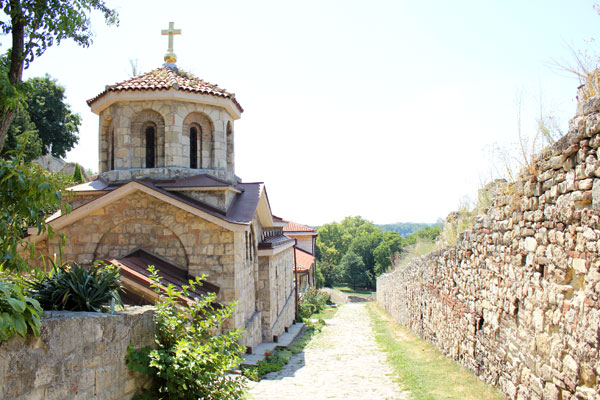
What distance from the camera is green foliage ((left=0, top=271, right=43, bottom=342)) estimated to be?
10.3 ft

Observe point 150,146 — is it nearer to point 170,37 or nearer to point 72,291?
point 170,37

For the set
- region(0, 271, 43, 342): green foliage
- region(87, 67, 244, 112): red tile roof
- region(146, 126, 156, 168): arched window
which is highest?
region(87, 67, 244, 112): red tile roof

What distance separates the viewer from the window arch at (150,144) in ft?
40.1

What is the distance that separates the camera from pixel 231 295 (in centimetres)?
1018

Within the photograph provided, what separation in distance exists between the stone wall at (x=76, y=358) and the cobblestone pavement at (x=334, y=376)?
1.83 meters

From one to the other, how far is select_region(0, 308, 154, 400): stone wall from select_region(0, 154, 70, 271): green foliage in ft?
2.58

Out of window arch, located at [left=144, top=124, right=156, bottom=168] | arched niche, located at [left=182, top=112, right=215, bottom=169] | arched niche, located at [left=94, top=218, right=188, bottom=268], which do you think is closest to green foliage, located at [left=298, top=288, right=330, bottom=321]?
arched niche, located at [left=182, top=112, right=215, bottom=169]

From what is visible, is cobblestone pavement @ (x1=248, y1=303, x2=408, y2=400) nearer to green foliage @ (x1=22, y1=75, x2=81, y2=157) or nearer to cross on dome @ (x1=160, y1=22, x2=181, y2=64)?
cross on dome @ (x1=160, y1=22, x2=181, y2=64)

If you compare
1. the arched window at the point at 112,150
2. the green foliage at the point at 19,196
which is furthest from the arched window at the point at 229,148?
the green foliage at the point at 19,196

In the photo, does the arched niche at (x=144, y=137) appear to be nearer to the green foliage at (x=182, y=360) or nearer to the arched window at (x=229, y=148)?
the arched window at (x=229, y=148)

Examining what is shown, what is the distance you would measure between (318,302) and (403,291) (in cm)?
1024

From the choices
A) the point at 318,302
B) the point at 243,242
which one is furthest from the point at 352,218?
the point at 243,242

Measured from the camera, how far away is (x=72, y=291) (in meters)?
4.75

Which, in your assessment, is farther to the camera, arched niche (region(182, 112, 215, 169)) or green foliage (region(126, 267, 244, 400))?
arched niche (region(182, 112, 215, 169))
